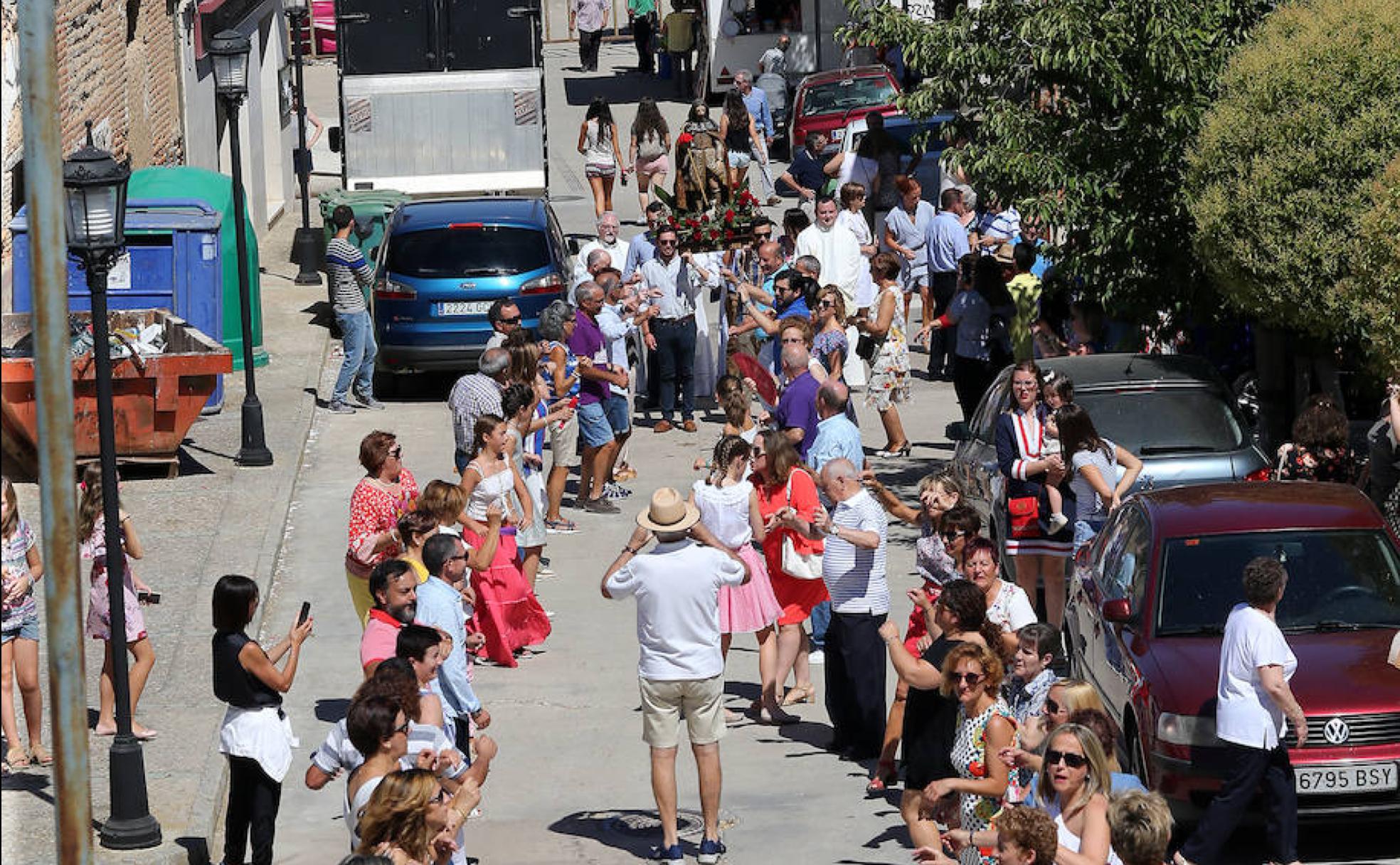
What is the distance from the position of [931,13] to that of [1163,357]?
64.3 feet

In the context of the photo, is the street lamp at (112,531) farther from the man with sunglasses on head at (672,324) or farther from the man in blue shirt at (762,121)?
the man in blue shirt at (762,121)

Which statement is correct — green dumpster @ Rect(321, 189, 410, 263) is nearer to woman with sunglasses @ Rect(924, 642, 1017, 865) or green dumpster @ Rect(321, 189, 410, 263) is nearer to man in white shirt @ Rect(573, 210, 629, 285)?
man in white shirt @ Rect(573, 210, 629, 285)

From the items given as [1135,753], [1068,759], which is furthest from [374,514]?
[1068,759]

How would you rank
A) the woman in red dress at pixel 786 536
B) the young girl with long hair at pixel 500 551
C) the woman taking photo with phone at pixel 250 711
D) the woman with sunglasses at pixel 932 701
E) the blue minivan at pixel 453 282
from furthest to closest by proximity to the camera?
the blue minivan at pixel 453 282 → the young girl with long hair at pixel 500 551 → the woman in red dress at pixel 786 536 → the woman taking photo with phone at pixel 250 711 → the woman with sunglasses at pixel 932 701

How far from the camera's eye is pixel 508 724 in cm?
1259

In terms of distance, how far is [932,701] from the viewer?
370 inches

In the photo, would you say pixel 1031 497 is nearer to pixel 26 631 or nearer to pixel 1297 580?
pixel 1297 580

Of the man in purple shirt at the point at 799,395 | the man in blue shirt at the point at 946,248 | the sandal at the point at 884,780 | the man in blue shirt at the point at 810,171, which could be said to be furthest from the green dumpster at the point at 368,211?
the sandal at the point at 884,780

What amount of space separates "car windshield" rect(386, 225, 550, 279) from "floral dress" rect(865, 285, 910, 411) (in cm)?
400

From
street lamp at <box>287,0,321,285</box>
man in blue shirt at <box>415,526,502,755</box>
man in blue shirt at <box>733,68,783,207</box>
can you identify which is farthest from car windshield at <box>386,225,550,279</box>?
man in blue shirt at <box>415,526,502,755</box>

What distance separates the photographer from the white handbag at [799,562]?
12230 mm

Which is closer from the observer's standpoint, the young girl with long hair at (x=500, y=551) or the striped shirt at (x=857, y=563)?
the striped shirt at (x=857, y=563)

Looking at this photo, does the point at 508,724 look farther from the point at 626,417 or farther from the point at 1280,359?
the point at 1280,359

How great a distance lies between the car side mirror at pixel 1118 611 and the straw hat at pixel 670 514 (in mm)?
2145
